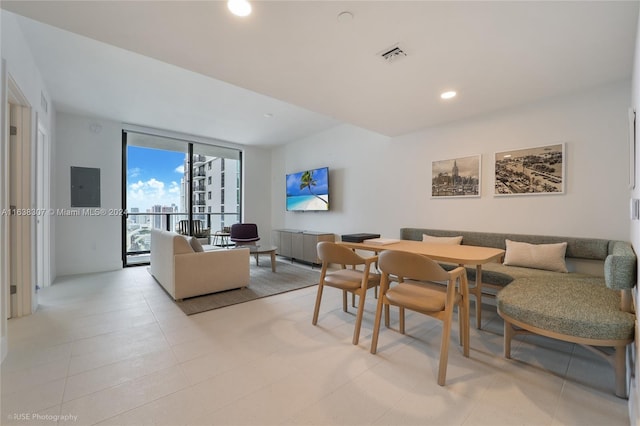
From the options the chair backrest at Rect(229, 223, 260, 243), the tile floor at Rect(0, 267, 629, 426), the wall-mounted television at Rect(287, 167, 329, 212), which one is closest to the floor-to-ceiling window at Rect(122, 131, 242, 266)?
the chair backrest at Rect(229, 223, 260, 243)

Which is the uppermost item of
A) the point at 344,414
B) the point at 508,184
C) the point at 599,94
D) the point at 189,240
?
the point at 599,94

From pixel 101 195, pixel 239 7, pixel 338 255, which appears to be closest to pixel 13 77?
pixel 239 7

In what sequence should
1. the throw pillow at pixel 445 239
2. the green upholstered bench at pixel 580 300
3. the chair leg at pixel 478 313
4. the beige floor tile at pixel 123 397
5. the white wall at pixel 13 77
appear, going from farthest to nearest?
1. the throw pillow at pixel 445 239
2. the chair leg at pixel 478 313
3. the white wall at pixel 13 77
4. the green upholstered bench at pixel 580 300
5. the beige floor tile at pixel 123 397

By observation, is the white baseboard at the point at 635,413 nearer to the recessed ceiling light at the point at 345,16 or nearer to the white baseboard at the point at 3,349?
the recessed ceiling light at the point at 345,16

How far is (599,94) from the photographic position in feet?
8.79

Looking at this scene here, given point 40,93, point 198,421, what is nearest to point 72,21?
point 40,93

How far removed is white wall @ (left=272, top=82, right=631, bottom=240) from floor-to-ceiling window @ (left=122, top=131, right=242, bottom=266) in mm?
2904

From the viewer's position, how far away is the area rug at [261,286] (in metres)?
3.01

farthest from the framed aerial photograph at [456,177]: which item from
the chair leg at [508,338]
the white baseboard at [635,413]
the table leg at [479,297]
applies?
the white baseboard at [635,413]

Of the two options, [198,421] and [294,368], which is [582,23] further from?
[198,421]

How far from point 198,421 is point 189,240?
231cm

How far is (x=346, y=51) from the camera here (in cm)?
209

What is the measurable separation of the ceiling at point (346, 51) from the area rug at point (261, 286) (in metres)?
2.41

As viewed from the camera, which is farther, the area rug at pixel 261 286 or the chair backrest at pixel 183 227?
the chair backrest at pixel 183 227
